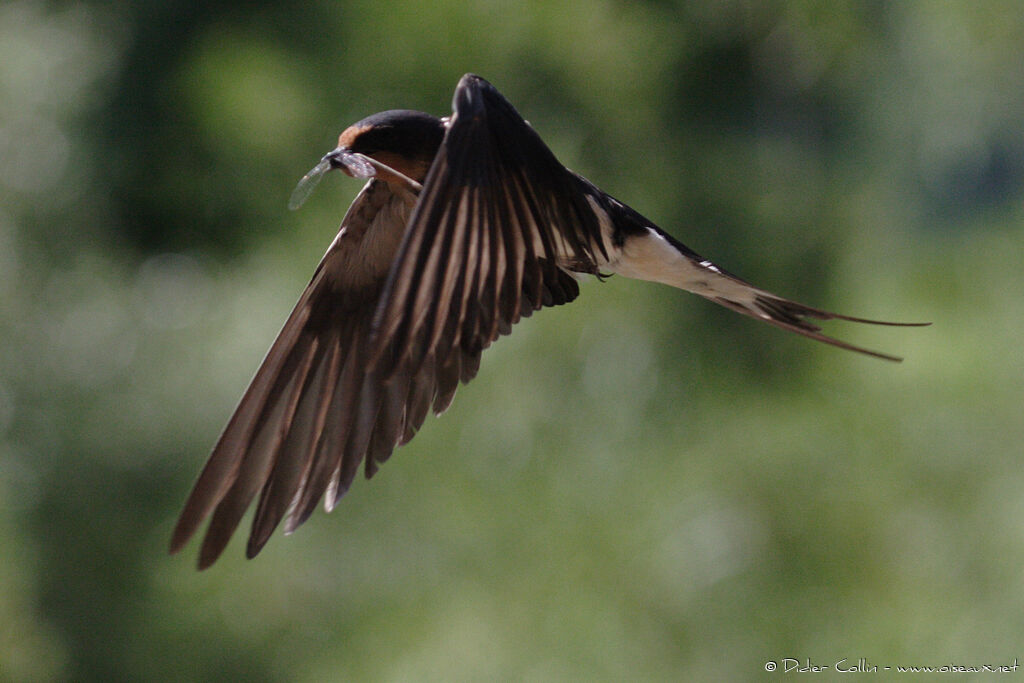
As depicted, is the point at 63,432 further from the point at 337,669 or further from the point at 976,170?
the point at 976,170

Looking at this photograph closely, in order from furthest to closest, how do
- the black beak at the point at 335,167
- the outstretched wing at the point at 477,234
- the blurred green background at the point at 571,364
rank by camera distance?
1. the blurred green background at the point at 571,364
2. the black beak at the point at 335,167
3. the outstretched wing at the point at 477,234

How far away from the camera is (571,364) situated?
2.80m

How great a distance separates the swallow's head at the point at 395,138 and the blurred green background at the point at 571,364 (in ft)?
5.82

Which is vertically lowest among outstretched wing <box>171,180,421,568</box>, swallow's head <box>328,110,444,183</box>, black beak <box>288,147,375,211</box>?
outstretched wing <box>171,180,421,568</box>

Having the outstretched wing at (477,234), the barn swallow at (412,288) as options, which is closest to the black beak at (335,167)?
the barn swallow at (412,288)

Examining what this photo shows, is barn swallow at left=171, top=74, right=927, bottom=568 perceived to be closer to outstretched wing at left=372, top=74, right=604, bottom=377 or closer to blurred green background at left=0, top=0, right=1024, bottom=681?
outstretched wing at left=372, top=74, right=604, bottom=377

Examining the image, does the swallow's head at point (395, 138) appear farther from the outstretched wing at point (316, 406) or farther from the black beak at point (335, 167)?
the outstretched wing at point (316, 406)

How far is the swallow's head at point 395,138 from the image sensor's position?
99 cm

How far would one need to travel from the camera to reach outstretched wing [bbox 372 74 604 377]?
2.44 ft

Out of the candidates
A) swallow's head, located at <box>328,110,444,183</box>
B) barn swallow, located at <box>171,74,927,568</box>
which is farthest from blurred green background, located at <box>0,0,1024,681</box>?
swallow's head, located at <box>328,110,444,183</box>

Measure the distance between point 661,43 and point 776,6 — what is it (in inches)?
12.2

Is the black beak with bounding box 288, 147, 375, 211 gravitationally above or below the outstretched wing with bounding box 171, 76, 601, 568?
above

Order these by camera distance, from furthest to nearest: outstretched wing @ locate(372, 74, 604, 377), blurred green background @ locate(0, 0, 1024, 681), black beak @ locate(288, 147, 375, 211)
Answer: blurred green background @ locate(0, 0, 1024, 681)
black beak @ locate(288, 147, 375, 211)
outstretched wing @ locate(372, 74, 604, 377)

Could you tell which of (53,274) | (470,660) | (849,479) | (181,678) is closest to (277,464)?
(470,660)
